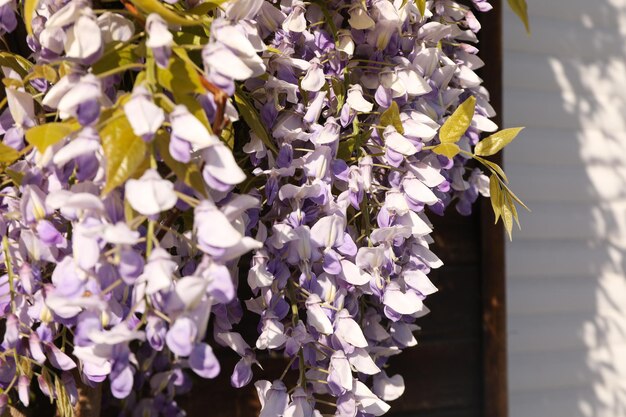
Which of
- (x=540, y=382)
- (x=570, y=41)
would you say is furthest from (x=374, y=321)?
(x=570, y=41)

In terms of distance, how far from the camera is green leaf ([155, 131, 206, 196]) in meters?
0.62

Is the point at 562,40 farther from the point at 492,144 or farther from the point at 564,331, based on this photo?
the point at 492,144

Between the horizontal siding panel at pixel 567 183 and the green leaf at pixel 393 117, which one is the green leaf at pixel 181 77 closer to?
the green leaf at pixel 393 117

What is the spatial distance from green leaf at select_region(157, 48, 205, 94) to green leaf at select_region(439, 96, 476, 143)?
13.9 inches

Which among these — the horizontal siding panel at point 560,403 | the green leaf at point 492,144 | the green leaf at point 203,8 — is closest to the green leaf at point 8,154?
the green leaf at point 203,8

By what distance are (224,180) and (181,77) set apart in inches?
4.1

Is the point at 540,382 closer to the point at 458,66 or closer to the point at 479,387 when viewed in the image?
the point at 479,387

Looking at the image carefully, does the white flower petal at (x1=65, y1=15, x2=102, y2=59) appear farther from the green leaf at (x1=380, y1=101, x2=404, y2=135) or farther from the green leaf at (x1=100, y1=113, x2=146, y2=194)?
the green leaf at (x1=380, y1=101, x2=404, y2=135)

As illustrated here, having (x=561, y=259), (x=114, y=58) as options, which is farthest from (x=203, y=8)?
(x=561, y=259)

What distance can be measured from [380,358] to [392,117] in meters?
0.35

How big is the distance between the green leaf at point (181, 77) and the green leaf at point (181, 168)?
44 millimetres

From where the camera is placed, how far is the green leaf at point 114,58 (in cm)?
69

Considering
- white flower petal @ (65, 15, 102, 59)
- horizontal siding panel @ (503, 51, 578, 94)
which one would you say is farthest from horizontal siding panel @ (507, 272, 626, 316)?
white flower petal @ (65, 15, 102, 59)

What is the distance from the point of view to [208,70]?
0.62 meters
